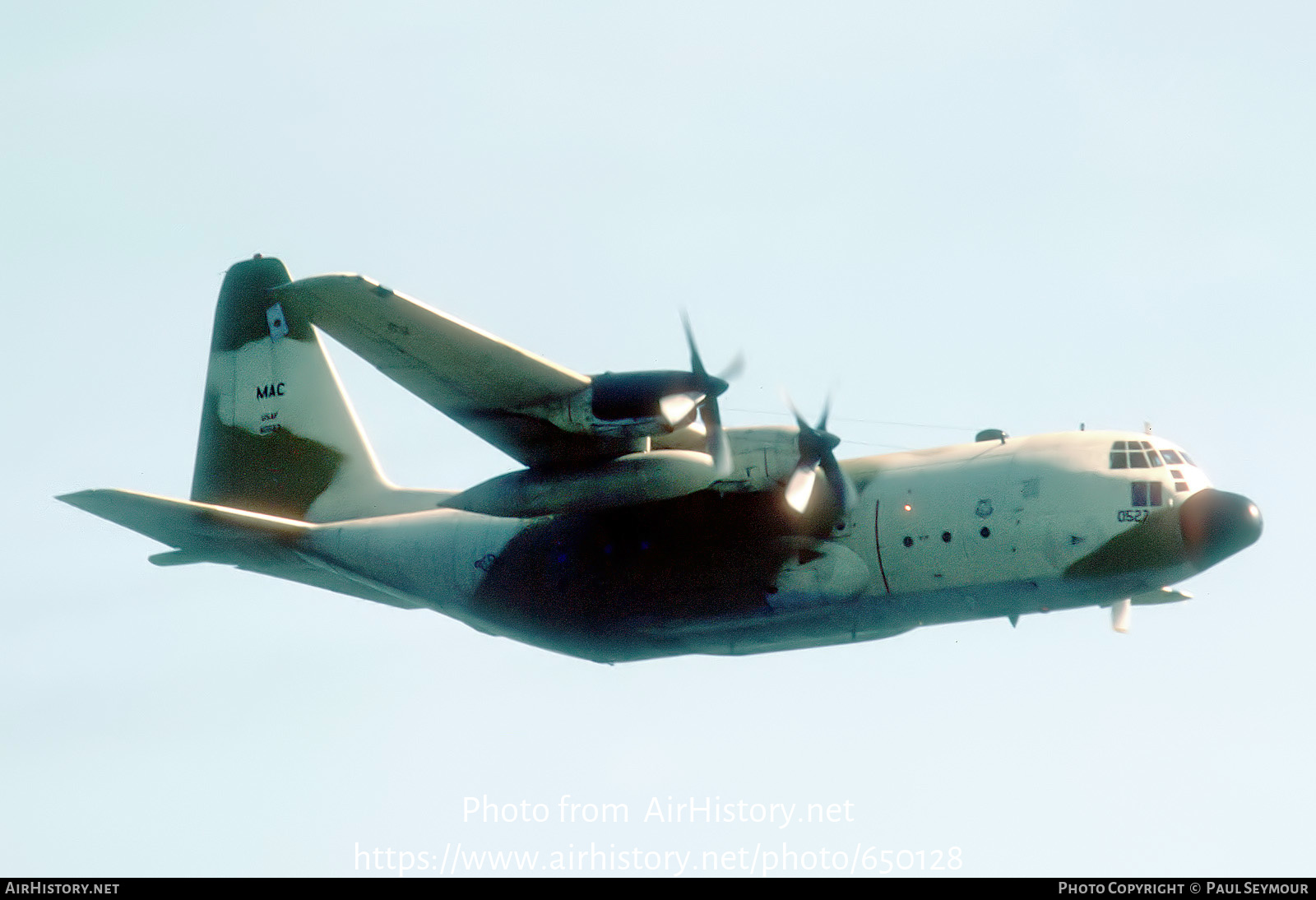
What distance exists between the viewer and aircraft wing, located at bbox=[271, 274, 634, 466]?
64.5ft

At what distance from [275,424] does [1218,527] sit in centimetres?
1516

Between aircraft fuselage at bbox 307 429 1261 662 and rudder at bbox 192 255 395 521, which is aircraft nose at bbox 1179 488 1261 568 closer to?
aircraft fuselage at bbox 307 429 1261 662

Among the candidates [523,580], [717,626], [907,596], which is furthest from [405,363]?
[907,596]

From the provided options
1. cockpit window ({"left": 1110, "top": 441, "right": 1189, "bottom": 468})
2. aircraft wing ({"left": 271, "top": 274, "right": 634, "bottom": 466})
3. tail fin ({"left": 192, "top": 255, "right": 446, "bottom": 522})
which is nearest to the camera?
aircraft wing ({"left": 271, "top": 274, "right": 634, "bottom": 466})

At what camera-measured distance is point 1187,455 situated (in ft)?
71.3

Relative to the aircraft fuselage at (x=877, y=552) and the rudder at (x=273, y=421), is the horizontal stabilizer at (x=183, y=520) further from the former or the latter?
the aircraft fuselage at (x=877, y=552)

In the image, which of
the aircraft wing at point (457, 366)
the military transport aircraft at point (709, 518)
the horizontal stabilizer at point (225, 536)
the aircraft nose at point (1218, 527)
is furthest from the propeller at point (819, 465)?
the horizontal stabilizer at point (225, 536)

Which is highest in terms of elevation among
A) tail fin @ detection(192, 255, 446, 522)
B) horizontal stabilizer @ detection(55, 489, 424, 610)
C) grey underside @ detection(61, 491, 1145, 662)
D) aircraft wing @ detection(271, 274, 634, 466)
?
tail fin @ detection(192, 255, 446, 522)

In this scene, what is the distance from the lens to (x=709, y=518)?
22.2 metres

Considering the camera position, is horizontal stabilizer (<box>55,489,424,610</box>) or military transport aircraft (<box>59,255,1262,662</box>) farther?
horizontal stabilizer (<box>55,489,424,610</box>)

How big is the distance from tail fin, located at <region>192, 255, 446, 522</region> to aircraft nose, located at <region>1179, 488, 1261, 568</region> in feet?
37.8

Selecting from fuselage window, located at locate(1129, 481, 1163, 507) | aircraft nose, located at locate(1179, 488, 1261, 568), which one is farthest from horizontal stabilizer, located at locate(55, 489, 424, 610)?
aircraft nose, located at locate(1179, 488, 1261, 568)

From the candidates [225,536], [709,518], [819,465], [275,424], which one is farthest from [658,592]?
[275,424]

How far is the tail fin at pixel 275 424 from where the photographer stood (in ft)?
86.5
